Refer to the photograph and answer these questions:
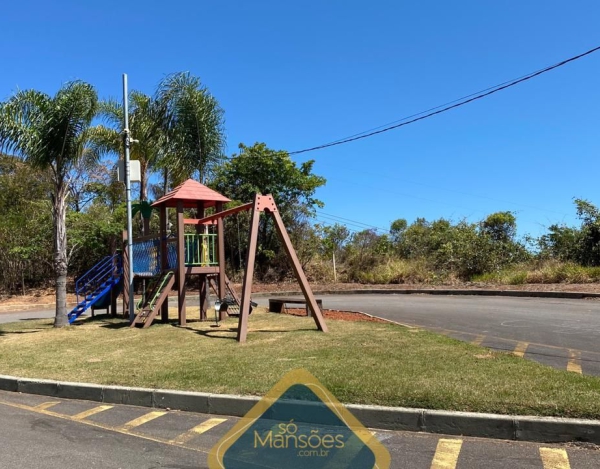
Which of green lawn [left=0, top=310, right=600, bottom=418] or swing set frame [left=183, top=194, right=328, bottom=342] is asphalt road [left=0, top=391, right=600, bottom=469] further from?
swing set frame [left=183, top=194, right=328, bottom=342]

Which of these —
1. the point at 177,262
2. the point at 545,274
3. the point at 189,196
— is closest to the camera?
the point at 177,262

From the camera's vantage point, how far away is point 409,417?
16.7 ft

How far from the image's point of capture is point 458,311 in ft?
47.3

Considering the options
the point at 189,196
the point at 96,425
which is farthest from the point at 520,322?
the point at 96,425

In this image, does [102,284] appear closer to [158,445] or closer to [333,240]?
[158,445]

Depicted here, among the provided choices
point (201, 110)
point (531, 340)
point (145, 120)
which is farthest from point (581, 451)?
point (145, 120)

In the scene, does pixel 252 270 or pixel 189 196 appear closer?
pixel 252 270

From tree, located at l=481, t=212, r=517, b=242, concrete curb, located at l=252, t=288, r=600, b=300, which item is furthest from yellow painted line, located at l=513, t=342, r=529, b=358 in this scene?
tree, located at l=481, t=212, r=517, b=242

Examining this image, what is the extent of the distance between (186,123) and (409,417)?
15200 mm

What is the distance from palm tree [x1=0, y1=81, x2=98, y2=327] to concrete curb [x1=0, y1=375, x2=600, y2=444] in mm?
7575

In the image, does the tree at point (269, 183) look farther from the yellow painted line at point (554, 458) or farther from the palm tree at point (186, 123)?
the yellow painted line at point (554, 458)
